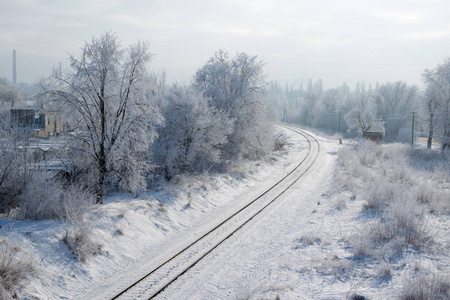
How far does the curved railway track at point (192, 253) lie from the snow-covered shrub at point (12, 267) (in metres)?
2.16

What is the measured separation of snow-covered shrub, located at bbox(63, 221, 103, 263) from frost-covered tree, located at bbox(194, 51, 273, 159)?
17.8 metres

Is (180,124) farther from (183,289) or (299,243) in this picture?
(183,289)

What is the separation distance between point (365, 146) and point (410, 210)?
29.1m

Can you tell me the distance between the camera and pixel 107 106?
14.5 metres

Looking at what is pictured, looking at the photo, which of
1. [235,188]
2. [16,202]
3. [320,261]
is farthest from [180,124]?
[320,261]

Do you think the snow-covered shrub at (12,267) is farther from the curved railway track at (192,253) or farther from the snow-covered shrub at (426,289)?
the snow-covered shrub at (426,289)

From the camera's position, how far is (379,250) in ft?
31.8

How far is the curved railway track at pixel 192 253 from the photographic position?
8.52m

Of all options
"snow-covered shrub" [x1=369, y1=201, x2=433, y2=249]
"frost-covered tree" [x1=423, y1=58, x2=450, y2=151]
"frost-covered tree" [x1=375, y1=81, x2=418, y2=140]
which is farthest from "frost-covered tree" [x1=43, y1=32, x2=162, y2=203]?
"frost-covered tree" [x1=375, y1=81, x2=418, y2=140]

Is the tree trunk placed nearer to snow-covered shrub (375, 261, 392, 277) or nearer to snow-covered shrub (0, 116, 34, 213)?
snow-covered shrub (0, 116, 34, 213)

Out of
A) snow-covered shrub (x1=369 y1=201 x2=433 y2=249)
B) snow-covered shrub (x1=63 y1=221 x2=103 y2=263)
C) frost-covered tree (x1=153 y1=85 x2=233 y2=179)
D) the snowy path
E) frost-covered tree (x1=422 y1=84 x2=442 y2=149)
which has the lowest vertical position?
the snowy path

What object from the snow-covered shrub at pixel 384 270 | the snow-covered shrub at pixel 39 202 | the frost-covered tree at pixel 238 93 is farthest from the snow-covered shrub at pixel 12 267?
the frost-covered tree at pixel 238 93

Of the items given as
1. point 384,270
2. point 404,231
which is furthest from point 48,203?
point 404,231

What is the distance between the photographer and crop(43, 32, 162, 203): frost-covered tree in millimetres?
13914
